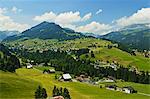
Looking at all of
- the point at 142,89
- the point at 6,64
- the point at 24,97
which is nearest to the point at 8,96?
the point at 24,97

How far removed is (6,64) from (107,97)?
51649 millimetres

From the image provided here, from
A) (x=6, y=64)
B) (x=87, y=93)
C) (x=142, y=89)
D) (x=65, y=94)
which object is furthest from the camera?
(x=142, y=89)

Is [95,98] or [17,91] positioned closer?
[17,91]

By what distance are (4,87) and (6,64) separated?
43859 millimetres

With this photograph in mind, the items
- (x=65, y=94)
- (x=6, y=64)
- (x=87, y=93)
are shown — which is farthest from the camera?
(x=6, y=64)

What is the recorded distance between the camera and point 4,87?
375ft

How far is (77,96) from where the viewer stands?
425ft

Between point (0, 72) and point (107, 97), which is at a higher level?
point (0, 72)

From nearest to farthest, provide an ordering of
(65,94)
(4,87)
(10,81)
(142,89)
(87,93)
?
(65,94) → (4,87) → (10,81) → (87,93) → (142,89)

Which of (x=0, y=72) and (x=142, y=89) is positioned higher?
(x=0, y=72)

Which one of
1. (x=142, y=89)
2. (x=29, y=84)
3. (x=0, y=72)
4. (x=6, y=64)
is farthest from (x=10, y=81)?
(x=142, y=89)

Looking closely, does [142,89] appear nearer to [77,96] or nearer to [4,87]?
[77,96]

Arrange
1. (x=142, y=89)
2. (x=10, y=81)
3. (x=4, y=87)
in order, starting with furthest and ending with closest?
(x=142, y=89)
(x=10, y=81)
(x=4, y=87)

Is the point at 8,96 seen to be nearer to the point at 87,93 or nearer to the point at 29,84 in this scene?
the point at 29,84
